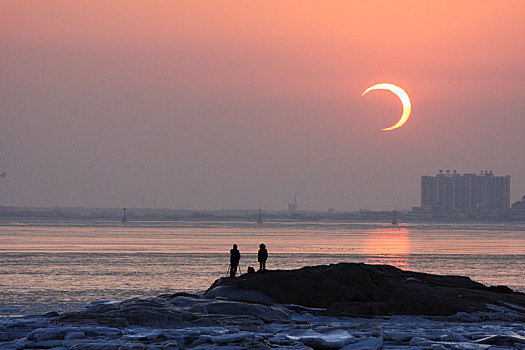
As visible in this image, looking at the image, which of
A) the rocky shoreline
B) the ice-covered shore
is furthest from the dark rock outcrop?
the ice-covered shore

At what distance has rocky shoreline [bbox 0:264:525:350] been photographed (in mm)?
19859

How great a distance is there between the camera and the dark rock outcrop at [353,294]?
26.5 m

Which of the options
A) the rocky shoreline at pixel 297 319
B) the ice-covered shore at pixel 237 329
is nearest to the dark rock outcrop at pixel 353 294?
the rocky shoreline at pixel 297 319

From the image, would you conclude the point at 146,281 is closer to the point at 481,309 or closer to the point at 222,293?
the point at 222,293

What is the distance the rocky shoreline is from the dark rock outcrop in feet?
0.12

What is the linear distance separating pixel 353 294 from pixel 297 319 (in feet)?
11.5

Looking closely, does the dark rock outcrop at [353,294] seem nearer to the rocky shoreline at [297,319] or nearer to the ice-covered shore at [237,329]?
the rocky shoreline at [297,319]

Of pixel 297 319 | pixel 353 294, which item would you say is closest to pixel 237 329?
pixel 297 319

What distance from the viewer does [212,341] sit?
19703 millimetres

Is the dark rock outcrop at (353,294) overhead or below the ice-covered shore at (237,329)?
overhead

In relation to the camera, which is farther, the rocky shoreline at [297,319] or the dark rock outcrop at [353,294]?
the dark rock outcrop at [353,294]

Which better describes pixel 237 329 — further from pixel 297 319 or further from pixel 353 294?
pixel 353 294

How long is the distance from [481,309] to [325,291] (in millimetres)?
5347

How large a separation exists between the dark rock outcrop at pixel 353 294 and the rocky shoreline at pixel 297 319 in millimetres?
35
